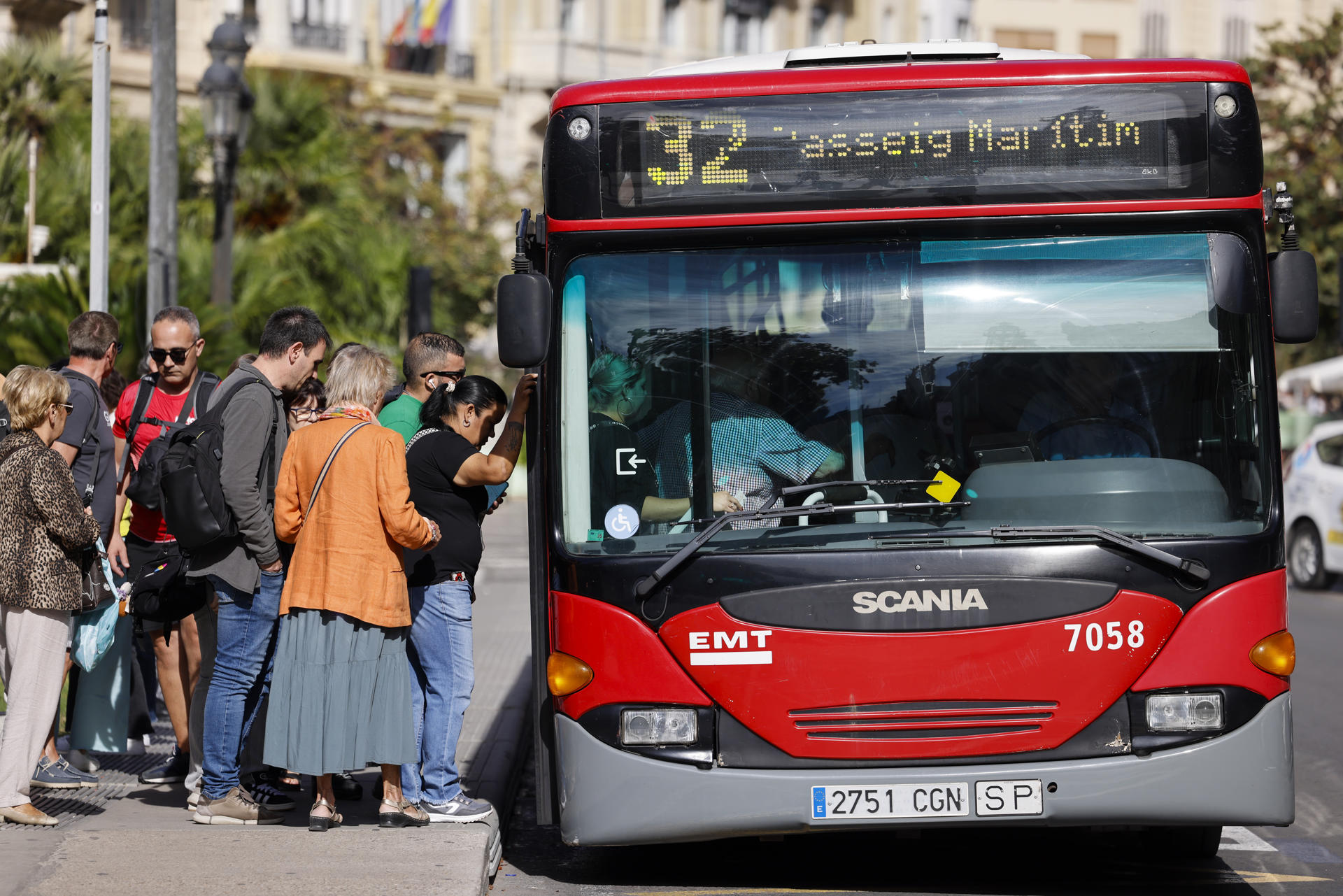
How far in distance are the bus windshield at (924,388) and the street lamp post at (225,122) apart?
7.92 m

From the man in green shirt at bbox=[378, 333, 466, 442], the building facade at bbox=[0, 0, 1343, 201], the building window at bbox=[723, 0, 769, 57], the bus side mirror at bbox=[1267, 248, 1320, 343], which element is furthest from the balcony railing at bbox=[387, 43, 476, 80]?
the bus side mirror at bbox=[1267, 248, 1320, 343]

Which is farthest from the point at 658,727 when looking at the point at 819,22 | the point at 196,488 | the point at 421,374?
the point at 819,22

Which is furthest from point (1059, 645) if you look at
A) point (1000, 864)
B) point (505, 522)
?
point (505, 522)

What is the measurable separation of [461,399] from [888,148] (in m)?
1.80

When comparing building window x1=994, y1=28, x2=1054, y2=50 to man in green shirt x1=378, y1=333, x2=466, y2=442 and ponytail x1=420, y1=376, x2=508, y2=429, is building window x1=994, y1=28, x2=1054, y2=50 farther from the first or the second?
ponytail x1=420, y1=376, x2=508, y2=429

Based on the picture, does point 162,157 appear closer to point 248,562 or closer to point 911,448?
point 248,562

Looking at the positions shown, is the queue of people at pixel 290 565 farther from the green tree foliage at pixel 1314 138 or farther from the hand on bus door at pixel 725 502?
the green tree foliage at pixel 1314 138

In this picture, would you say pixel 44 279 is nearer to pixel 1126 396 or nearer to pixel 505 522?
pixel 1126 396

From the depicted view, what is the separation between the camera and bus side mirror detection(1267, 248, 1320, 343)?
5.85 metres

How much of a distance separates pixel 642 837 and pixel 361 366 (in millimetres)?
1978

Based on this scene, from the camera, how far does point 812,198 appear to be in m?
6.00

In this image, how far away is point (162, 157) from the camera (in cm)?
1181

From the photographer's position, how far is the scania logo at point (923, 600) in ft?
18.6

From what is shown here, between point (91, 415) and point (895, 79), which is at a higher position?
point (895, 79)
